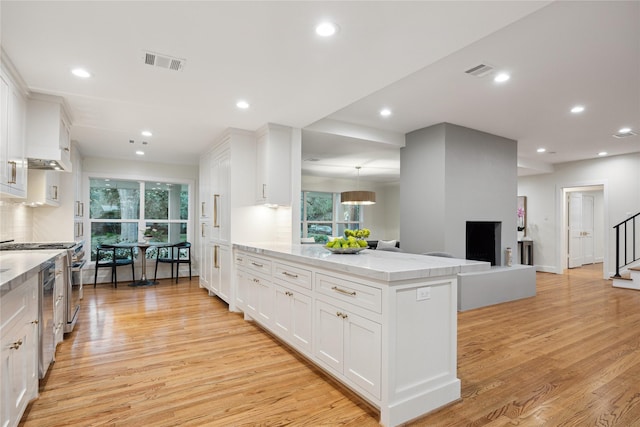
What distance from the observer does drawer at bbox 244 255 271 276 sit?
11.6 ft

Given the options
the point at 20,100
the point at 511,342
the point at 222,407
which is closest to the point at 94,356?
the point at 222,407

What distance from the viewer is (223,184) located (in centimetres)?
507

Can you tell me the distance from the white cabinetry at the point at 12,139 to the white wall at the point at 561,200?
993cm

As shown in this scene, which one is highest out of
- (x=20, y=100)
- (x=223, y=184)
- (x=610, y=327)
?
(x=20, y=100)

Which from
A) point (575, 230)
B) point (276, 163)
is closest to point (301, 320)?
point (276, 163)

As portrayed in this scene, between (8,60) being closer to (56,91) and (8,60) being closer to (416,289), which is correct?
(56,91)

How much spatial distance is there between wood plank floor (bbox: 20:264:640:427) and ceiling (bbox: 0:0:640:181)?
2465 mm

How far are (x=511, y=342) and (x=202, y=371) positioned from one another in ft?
9.78

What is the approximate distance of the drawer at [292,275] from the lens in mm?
2773

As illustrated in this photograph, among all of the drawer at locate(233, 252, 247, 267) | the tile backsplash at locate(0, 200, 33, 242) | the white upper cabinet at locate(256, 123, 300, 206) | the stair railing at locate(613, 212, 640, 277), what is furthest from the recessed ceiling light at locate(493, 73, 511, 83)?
the stair railing at locate(613, 212, 640, 277)

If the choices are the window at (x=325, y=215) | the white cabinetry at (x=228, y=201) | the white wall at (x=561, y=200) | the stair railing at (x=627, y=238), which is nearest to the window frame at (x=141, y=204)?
the white cabinetry at (x=228, y=201)

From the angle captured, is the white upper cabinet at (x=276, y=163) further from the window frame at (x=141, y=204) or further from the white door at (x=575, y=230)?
the white door at (x=575, y=230)

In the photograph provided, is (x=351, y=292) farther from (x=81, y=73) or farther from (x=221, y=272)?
(x=221, y=272)

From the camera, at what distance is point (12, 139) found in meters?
2.85
